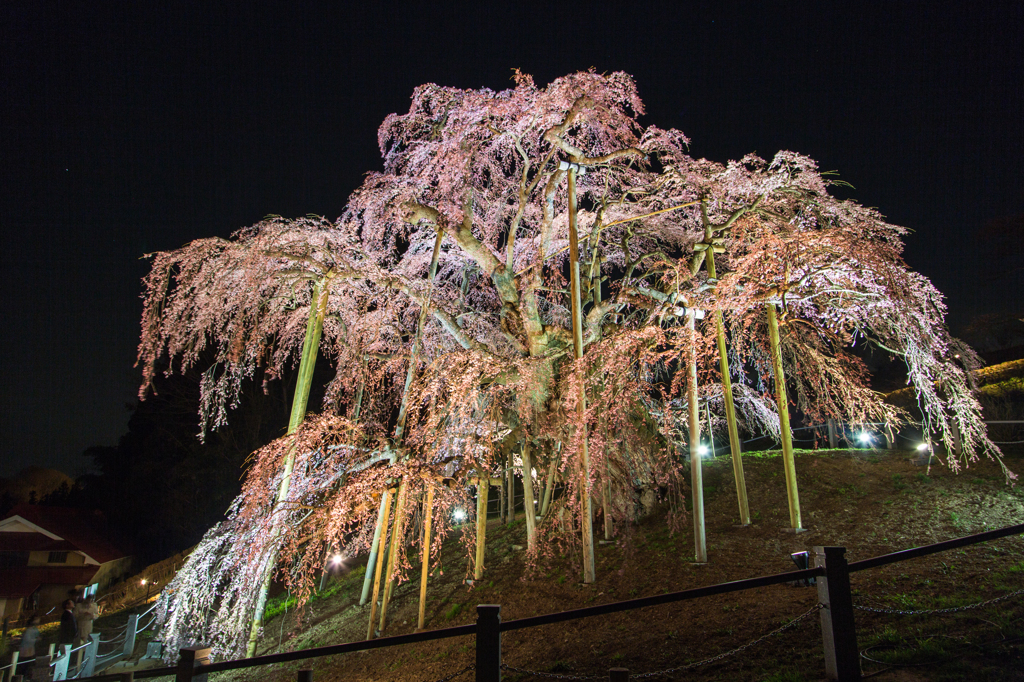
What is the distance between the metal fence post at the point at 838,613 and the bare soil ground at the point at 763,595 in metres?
0.51

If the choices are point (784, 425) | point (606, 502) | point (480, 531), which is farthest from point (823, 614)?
point (480, 531)

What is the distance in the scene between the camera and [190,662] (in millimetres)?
4176

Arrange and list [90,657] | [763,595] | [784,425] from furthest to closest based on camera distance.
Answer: [90,657] < [784,425] < [763,595]

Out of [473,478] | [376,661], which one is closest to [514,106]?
[473,478]

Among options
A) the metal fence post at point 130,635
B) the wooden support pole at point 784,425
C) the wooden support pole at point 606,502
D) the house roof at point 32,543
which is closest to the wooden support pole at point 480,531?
the wooden support pole at point 606,502

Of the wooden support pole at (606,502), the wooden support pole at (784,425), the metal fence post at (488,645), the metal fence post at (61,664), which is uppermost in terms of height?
the wooden support pole at (784,425)

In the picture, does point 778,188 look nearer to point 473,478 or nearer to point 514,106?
point 514,106

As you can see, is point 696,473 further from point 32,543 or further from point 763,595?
point 32,543

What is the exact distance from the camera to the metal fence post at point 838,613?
3424 millimetres

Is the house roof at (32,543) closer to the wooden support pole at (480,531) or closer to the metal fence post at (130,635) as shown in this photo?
the metal fence post at (130,635)

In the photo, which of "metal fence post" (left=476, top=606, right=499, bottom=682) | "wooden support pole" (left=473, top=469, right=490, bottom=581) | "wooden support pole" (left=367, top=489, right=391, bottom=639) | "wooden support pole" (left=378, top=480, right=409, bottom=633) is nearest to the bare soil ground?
"wooden support pole" (left=473, top=469, right=490, bottom=581)

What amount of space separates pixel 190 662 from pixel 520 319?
661 centimetres

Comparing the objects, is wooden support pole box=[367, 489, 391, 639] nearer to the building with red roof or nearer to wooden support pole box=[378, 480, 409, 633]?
wooden support pole box=[378, 480, 409, 633]

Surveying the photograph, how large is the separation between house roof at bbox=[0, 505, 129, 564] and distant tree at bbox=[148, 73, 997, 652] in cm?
2289
